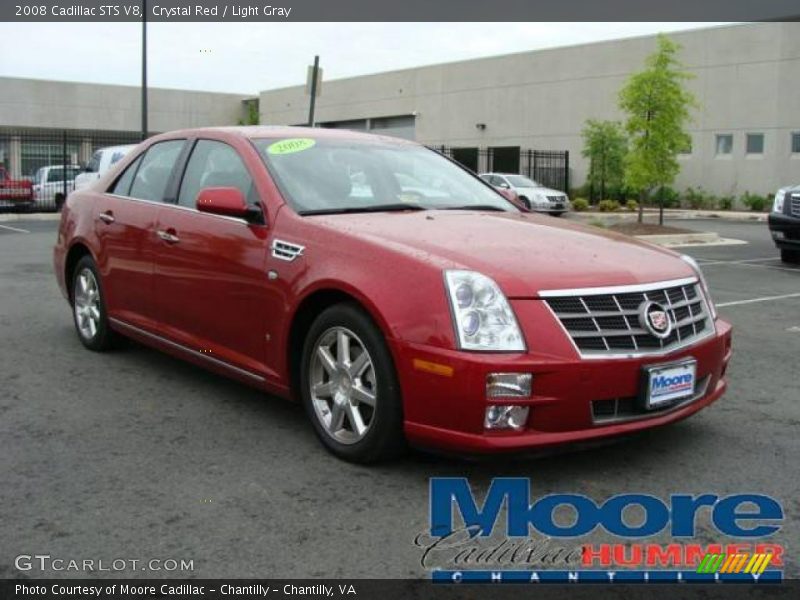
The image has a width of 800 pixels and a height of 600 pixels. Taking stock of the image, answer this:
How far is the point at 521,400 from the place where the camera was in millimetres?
3439

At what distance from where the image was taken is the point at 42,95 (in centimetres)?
4975

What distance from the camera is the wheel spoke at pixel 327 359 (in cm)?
400

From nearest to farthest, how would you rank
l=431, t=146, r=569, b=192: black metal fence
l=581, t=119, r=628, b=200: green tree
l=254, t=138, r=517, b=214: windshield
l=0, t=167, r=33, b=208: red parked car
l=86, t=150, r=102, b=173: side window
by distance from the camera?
l=254, t=138, r=517, b=214: windshield, l=86, t=150, r=102, b=173: side window, l=0, t=167, r=33, b=208: red parked car, l=581, t=119, r=628, b=200: green tree, l=431, t=146, r=569, b=192: black metal fence

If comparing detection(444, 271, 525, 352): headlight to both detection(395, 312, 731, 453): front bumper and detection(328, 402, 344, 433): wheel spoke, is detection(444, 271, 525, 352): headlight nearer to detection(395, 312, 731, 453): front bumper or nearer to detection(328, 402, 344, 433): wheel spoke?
detection(395, 312, 731, 453): front bumper

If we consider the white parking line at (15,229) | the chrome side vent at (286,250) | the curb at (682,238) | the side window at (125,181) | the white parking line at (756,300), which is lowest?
the white parking line at (756,300)

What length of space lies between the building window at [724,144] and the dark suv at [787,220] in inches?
747

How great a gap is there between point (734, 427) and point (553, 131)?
3340 cm

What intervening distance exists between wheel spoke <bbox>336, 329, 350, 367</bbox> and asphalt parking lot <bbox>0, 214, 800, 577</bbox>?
1.55 ft

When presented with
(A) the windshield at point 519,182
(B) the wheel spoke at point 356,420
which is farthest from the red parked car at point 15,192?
(B) the wheel spoke at point 356,420

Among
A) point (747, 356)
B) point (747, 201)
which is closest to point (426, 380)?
point (747, 356)

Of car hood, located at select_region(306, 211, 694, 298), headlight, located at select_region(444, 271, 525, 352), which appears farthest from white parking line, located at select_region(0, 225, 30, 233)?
headlight, located at select_region(444, 271, 525, 352)

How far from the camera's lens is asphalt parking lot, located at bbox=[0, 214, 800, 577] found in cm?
311

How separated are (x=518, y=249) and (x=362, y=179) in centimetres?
125

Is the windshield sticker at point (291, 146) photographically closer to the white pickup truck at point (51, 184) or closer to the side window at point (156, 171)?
the side window at point (156, 171)
